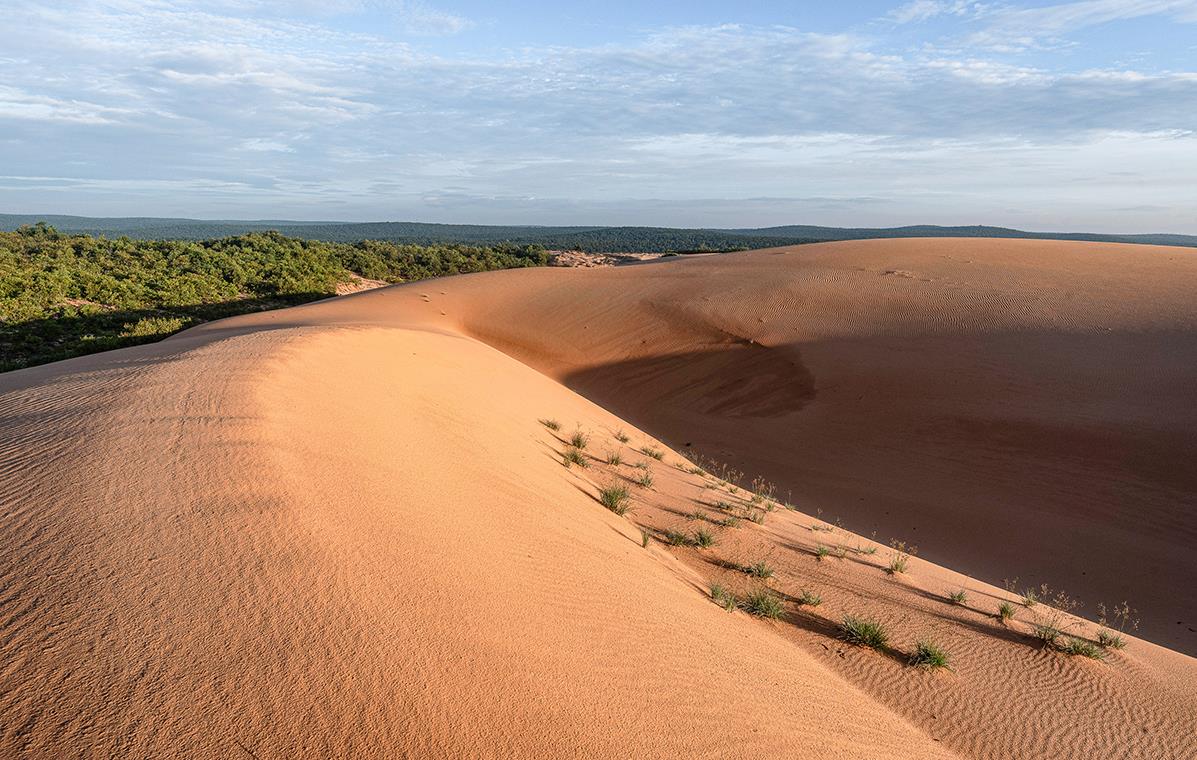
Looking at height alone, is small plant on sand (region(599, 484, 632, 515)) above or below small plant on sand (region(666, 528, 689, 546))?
above

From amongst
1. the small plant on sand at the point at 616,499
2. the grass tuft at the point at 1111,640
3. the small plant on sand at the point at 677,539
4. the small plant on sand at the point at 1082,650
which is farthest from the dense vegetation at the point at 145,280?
the grass tuft at the point at 1111,640

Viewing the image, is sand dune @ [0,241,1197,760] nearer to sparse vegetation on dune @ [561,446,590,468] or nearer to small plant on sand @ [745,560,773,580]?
small plant on sand @ [745,560,773,580]

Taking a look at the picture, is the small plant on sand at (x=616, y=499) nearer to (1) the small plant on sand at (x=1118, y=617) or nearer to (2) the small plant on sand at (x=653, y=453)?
(2) the small plant on sand at (x=653, y=453)

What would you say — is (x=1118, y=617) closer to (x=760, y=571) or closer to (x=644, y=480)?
(x=760, y=571)

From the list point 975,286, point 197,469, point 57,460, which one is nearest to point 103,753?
point 197,469

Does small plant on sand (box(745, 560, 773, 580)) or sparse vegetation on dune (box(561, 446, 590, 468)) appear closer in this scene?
small plant on sand (box(745, 560, 773, 580))

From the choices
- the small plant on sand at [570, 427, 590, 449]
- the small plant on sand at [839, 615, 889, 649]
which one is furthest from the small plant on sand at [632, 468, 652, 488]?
the small plant on sand at [839, 615, 889, 649]
